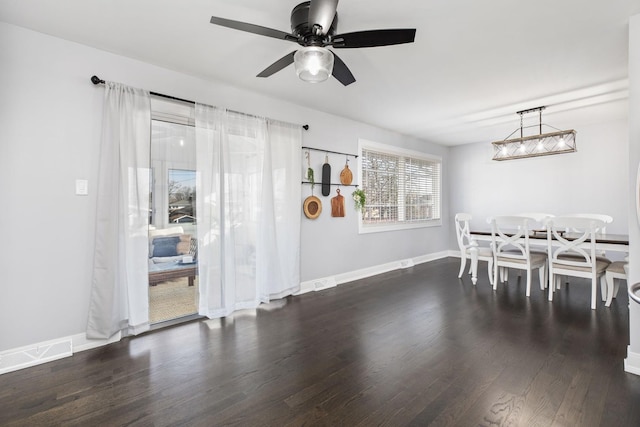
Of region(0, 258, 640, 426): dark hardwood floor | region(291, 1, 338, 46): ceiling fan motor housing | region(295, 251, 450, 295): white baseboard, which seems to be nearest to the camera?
region(0, 258, 640, 426): dark hardwood floor

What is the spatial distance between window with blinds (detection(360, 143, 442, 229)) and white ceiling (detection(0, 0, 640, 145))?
137 centimetres

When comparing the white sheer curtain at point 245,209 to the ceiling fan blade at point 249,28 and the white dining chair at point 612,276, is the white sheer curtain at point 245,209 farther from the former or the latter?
the white dining chair at point 612,276

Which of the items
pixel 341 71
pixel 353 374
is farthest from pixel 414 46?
pixel 353 374

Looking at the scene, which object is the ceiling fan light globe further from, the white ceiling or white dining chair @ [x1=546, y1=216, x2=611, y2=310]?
white dining chair @ [x1=546, y1=216, x2=611, y2=310]

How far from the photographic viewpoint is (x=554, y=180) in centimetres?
539

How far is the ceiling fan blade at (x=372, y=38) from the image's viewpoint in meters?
1.78

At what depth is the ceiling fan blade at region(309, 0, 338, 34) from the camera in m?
1.54

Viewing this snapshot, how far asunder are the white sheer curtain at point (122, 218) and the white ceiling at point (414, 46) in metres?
0.45

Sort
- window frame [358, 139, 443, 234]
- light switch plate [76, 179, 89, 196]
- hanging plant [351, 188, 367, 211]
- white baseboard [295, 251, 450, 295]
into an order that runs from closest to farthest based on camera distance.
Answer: light switch plate [76, 179, 89, 196], white baseboard [295, 251, 450, 295], hanging plant [351, 188, 367, 211], window frame [358, 139, 443, 234]

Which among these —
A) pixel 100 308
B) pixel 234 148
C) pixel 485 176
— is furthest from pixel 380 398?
pixel 485 176

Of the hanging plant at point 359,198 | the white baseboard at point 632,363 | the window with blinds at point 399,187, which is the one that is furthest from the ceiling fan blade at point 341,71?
the white baseboard at point 632,363

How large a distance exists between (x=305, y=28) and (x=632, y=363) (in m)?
3.21

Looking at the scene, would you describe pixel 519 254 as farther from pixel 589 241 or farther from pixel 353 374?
pixel 353 374

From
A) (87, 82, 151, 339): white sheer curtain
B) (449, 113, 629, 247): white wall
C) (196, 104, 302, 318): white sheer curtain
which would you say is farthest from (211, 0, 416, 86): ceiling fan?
(449, 113, 629, 247): white wall
